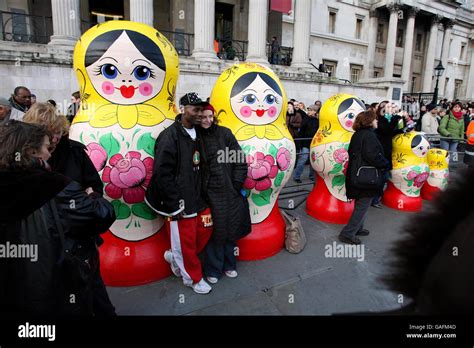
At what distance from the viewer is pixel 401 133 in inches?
245

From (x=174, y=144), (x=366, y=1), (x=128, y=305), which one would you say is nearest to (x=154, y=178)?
(x=174, y=144)

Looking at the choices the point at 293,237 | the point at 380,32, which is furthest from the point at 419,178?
the point at 380,32

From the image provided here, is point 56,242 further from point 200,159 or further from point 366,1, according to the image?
point 366,1

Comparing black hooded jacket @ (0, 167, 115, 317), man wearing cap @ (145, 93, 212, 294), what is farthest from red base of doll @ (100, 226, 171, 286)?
black hooded jacket @ (0, 167, 115, 317)

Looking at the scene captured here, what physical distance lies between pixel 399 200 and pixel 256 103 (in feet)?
13.8

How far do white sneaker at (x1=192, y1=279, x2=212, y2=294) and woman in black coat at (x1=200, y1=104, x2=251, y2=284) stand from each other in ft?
0.59

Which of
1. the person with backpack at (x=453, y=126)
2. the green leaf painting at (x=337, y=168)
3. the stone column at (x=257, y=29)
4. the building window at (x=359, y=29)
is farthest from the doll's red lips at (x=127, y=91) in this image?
the building window at (x=359, y=29)

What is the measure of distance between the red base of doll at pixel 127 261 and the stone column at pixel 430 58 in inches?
1597

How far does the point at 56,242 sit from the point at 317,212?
472cm

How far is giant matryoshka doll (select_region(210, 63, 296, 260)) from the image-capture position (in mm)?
3900

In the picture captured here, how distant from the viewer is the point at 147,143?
3.26 metres

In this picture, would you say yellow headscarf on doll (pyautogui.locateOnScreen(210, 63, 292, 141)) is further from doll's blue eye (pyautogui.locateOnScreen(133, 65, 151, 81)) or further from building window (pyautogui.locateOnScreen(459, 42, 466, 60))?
building window (pyautogui.locateOnScreen(459, 42, 466, 60))

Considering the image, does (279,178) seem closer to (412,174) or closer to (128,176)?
(128,176)

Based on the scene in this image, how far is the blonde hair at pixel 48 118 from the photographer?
225 cm
